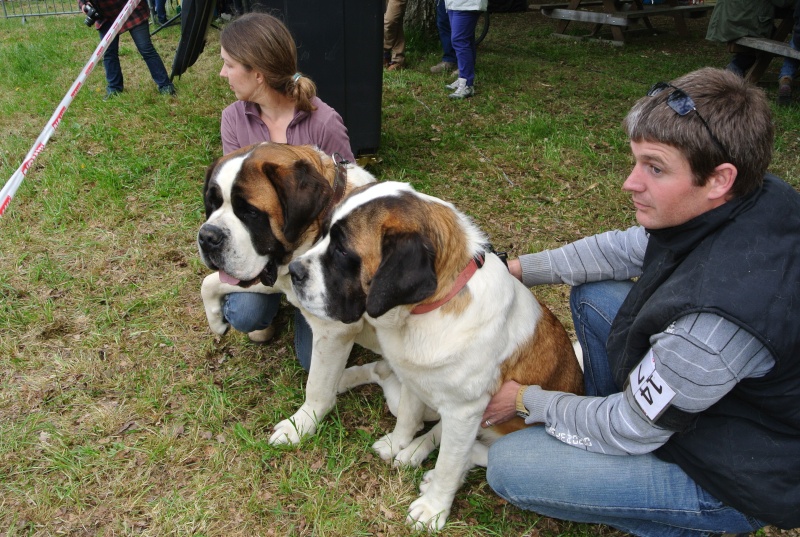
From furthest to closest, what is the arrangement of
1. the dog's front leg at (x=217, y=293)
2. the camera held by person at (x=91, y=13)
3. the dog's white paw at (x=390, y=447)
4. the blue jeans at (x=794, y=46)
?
the blue jeans at (x=794, y=46) → the camera held by person at (x=91, y=13) → the dog's front leg at (x=217, y=293) → the dog's white paw at (x=390, y=447)

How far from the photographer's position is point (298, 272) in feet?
7.33

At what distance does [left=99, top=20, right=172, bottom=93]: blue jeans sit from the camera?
7.42m

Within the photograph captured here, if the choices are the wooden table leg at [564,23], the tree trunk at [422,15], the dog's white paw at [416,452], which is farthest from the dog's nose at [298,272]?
the wooden table leg at [564,23]

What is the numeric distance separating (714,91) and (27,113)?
25.6 ft

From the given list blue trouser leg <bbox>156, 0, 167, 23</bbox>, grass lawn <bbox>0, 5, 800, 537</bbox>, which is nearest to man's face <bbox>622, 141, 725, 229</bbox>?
grass lawn <bbox>0, 5, 800, 537</bbox>

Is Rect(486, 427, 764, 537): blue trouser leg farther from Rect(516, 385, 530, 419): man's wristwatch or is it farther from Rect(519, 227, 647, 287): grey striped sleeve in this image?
Rect(519, 227, 647, 287): grey striped sleeve

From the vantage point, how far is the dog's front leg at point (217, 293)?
3.21 metres

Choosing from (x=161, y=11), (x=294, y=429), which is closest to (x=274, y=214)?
(x=294, y=429)

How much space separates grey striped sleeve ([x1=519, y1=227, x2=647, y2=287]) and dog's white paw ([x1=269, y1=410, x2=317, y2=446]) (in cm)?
130

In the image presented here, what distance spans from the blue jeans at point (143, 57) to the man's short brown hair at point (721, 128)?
711 cm

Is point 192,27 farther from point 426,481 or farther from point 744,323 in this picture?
point 744,323

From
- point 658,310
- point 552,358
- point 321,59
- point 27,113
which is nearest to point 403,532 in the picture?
point 552,358

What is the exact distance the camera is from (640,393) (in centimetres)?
200

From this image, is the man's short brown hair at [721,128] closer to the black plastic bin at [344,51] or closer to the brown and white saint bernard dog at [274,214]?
the brown and white saint bernard dog at [274,214]
